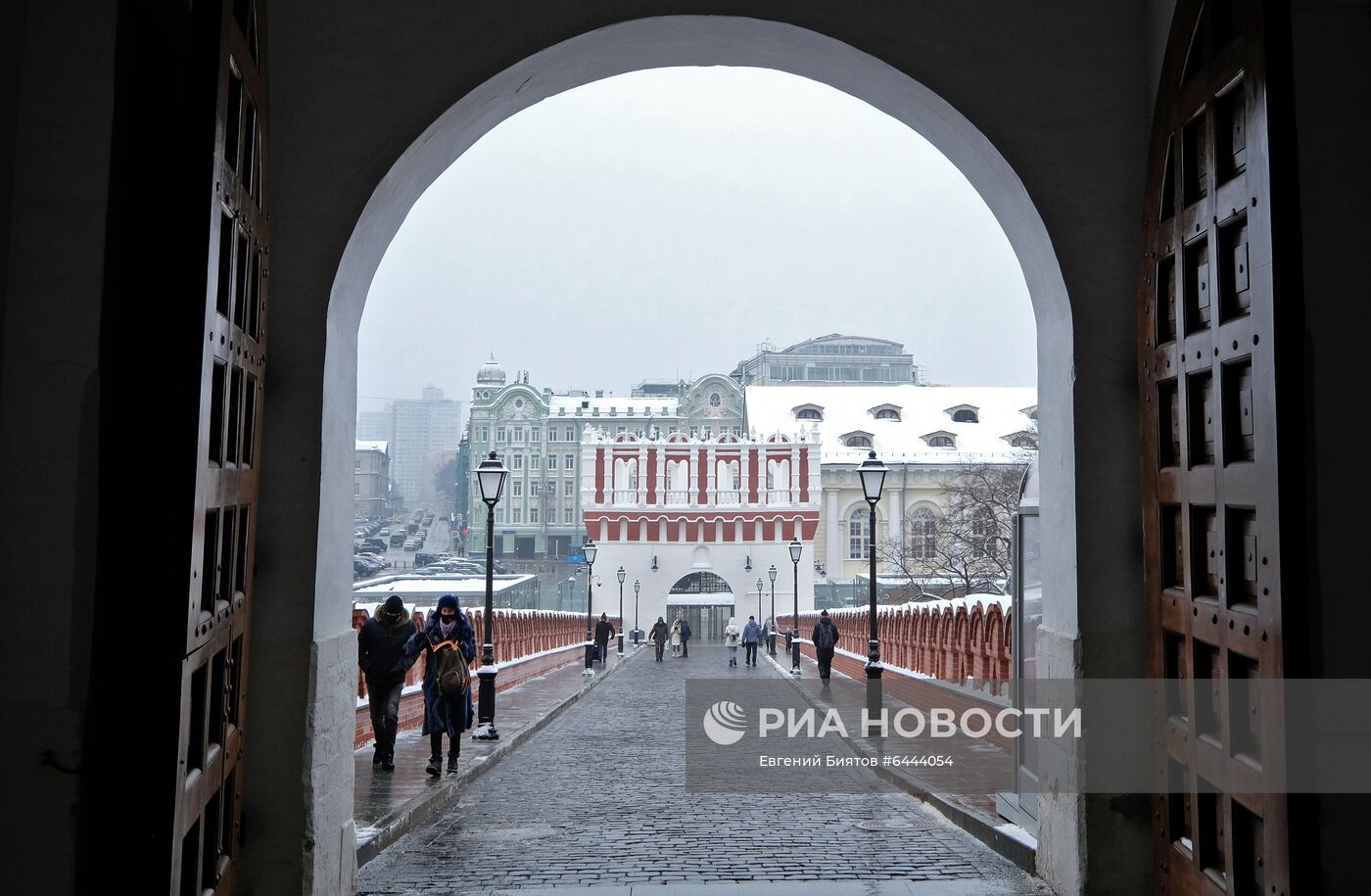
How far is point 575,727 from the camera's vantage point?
53.1 ft

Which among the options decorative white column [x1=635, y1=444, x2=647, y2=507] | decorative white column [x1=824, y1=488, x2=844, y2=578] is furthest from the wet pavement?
decorative white column [x1=824, y1=488, x2=844, y2=578]

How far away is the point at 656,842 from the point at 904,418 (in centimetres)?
6491

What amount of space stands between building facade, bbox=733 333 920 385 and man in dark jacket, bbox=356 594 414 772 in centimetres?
9646

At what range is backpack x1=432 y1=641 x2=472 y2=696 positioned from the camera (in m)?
10.3

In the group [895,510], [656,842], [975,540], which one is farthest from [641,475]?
[656,842]

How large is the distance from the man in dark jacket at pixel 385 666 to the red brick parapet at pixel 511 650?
0.89 feet

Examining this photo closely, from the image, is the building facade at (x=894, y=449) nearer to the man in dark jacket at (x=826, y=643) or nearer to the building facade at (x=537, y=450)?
the building facade at (x=537, y=450)

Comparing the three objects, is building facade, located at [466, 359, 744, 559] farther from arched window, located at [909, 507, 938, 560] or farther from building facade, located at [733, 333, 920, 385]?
arched window, located at [909, 507, 938, 560]

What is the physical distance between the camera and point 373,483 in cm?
8656

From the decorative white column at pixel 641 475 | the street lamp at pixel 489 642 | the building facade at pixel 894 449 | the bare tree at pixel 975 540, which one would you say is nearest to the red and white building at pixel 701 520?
the decorative white column at pixel 641 475

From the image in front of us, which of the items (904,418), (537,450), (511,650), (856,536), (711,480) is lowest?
(511,650)

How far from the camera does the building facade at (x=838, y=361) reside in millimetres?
107938

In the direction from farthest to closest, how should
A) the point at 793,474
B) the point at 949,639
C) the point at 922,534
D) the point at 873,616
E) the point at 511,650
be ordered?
1. the point at 793,474
2. the point at 922,534
3. the point at 511,650
4. the point at 873,616
5. the point at 949,639

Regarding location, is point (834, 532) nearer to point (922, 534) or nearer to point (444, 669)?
point (922, 534)
